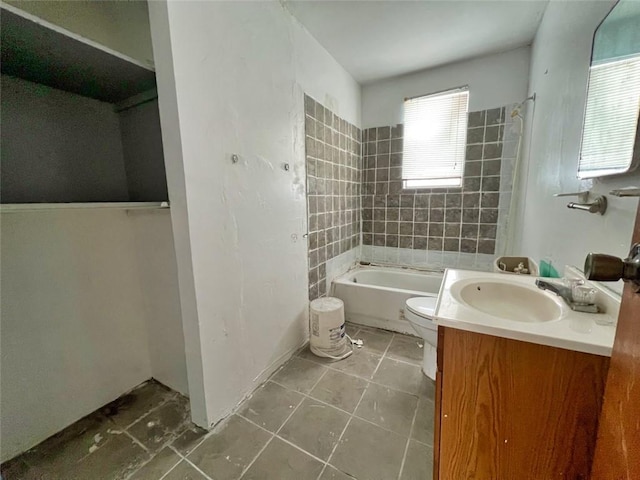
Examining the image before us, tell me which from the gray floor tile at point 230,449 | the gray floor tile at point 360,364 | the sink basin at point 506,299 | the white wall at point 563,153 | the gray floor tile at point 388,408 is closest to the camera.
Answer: the white wall at point 563,153

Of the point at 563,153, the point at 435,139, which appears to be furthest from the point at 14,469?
the point at 435,139

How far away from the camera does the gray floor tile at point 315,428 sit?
1.23m

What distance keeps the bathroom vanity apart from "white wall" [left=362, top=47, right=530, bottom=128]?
7.41ft

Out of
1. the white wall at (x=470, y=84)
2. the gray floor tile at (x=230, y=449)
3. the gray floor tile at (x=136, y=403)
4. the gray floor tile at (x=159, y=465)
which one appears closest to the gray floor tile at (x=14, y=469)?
the gray floor tile at (x=136, y=403)

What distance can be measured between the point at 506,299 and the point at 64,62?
2137 millimetres

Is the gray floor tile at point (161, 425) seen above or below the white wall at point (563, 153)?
below

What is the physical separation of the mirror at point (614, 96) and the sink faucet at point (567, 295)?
0.42m

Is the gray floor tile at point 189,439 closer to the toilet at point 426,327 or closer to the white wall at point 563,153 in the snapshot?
the toilet at point 426,327

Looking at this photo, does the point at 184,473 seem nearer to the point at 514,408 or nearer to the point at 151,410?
the point at 151,410

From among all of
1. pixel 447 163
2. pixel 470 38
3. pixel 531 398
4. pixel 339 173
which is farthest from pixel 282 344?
pixel 470 38

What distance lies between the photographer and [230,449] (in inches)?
48.1

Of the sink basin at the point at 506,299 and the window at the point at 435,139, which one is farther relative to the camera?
the window at the point at 435,139

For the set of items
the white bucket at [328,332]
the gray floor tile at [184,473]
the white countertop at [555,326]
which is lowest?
the gray floor tile at [184,473]

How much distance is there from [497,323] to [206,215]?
126 centimetres
